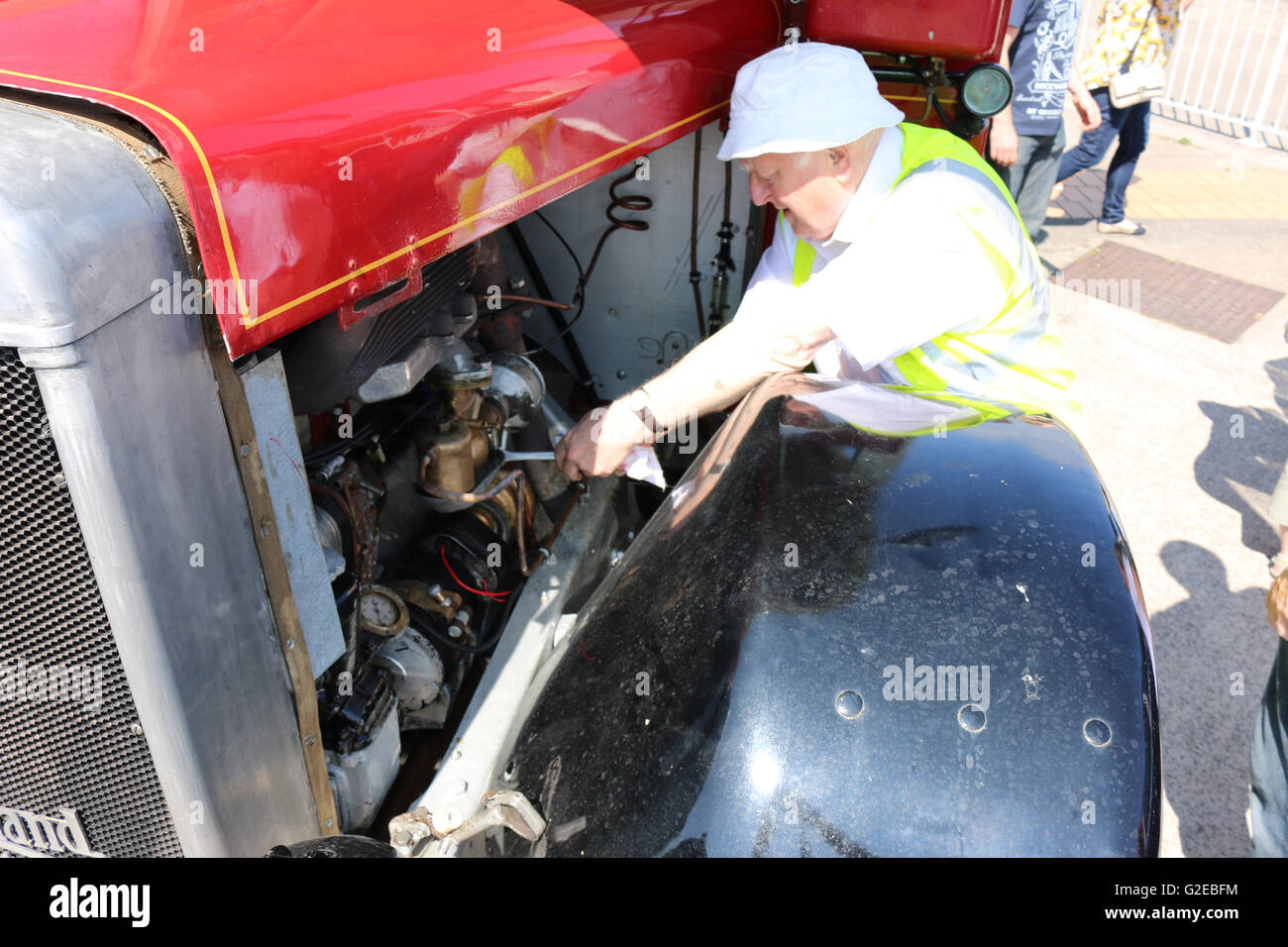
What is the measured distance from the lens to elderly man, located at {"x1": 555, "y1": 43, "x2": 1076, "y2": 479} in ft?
5.63

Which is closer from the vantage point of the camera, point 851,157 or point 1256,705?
point 851,157

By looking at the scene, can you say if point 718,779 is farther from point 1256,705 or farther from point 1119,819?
point 1256,705

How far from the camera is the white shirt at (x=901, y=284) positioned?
67.1 inches

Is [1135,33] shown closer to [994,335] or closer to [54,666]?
[994,335]

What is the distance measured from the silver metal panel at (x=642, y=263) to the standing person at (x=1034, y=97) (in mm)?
1752

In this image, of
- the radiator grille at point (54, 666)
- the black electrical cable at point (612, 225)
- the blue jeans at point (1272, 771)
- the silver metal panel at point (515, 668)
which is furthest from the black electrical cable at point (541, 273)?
the blue jeans at point (1272, 771)

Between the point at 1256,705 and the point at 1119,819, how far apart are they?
1848mm

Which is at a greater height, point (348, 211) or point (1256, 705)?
point (348, 211)

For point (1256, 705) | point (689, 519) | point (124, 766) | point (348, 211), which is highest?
point (348, 211)

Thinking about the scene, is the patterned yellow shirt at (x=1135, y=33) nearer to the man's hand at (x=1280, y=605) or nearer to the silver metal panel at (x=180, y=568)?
the man's hand at (x=1280, y=605)

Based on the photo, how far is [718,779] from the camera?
1062 mm

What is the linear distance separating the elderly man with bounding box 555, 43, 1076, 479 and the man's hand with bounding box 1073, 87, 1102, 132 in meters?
3.28

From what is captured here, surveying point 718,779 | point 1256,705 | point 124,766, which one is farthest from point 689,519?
point 1256,705
